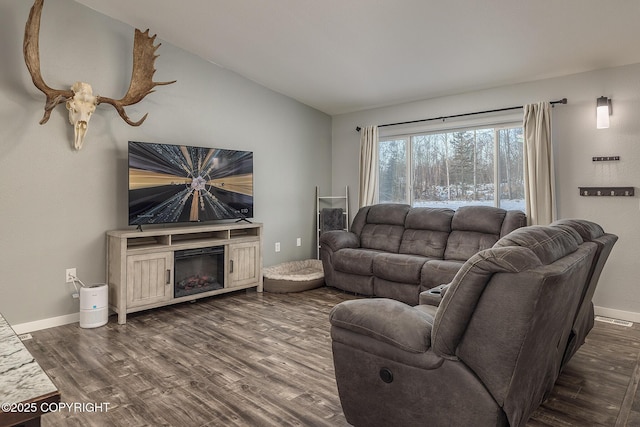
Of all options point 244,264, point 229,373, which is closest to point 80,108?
point 244,264

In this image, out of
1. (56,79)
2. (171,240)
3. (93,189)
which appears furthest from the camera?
(171,240)

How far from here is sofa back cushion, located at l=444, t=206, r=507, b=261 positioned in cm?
402

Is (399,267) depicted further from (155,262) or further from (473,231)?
(155,262)

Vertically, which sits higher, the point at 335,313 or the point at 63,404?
the point at 335,313

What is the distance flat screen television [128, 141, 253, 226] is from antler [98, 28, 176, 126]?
45 cm

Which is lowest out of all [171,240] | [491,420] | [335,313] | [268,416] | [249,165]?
[268,416]

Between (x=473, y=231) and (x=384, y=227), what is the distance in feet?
3.69

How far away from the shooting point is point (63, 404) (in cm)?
205

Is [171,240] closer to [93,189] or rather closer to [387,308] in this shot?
[93,189]

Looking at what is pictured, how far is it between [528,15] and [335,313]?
2844 millimetres

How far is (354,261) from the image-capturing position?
436cm

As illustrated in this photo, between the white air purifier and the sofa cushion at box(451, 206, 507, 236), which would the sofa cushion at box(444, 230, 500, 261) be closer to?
the sofa cushion at box(451, 206, 507, 236)

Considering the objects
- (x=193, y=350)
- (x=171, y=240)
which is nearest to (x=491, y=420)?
(x=193, y=350)

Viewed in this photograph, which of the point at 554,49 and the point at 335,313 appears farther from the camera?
the point at 554,49
